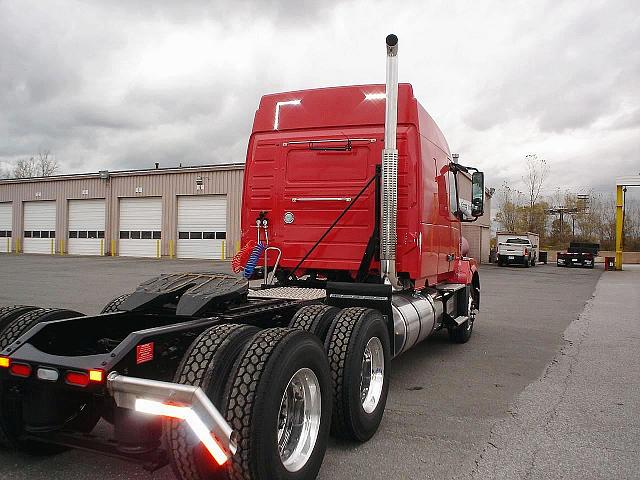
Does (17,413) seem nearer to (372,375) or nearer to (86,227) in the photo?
(372,375)

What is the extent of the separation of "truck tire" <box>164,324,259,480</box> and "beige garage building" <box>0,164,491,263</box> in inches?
1089

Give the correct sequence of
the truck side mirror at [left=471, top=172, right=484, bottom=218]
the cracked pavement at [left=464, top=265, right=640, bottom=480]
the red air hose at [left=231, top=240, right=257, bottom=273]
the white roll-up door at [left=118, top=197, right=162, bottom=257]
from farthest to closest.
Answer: the white roll-up door at [left=118, top=197, right=162, bottom=257]
the truck side mirror at [left=471, top=172, right=484, bottom=218]
the red air hose at [left=231, top=240, right=257, bottom=273]
the cracked pavement at [left=464, top=265, right=640, bottom=480]

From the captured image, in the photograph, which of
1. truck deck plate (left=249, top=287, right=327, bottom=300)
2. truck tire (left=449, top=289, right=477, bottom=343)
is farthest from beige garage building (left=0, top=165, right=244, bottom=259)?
truck deck plate (left=249, top=287, right=327, bottom=300)

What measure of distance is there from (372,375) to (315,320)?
723 mm

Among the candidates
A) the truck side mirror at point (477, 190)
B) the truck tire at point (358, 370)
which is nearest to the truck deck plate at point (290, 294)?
the truck tire at point (358, 370)

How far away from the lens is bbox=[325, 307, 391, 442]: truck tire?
3.94 metres

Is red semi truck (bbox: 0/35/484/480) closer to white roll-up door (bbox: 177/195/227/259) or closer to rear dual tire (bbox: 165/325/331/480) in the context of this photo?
rear dual tire (bbox: 165/325/331/480)

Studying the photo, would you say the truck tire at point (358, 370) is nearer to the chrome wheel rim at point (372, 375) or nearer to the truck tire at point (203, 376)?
the chrome wheel rim at point (372, 375)

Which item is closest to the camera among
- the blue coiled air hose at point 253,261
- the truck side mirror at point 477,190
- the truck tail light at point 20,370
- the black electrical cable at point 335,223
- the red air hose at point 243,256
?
the truck tail light at point 20,370

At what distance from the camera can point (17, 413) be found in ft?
10.9

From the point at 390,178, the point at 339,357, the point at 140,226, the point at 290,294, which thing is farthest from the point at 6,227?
the point at 339,357

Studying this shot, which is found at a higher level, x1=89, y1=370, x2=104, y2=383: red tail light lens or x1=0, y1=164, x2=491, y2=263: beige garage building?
x1=0, y1=164, x2=491, y2=263: beige garage building

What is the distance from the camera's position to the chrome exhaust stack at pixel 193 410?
2.50 metres

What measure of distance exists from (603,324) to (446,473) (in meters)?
8.68
